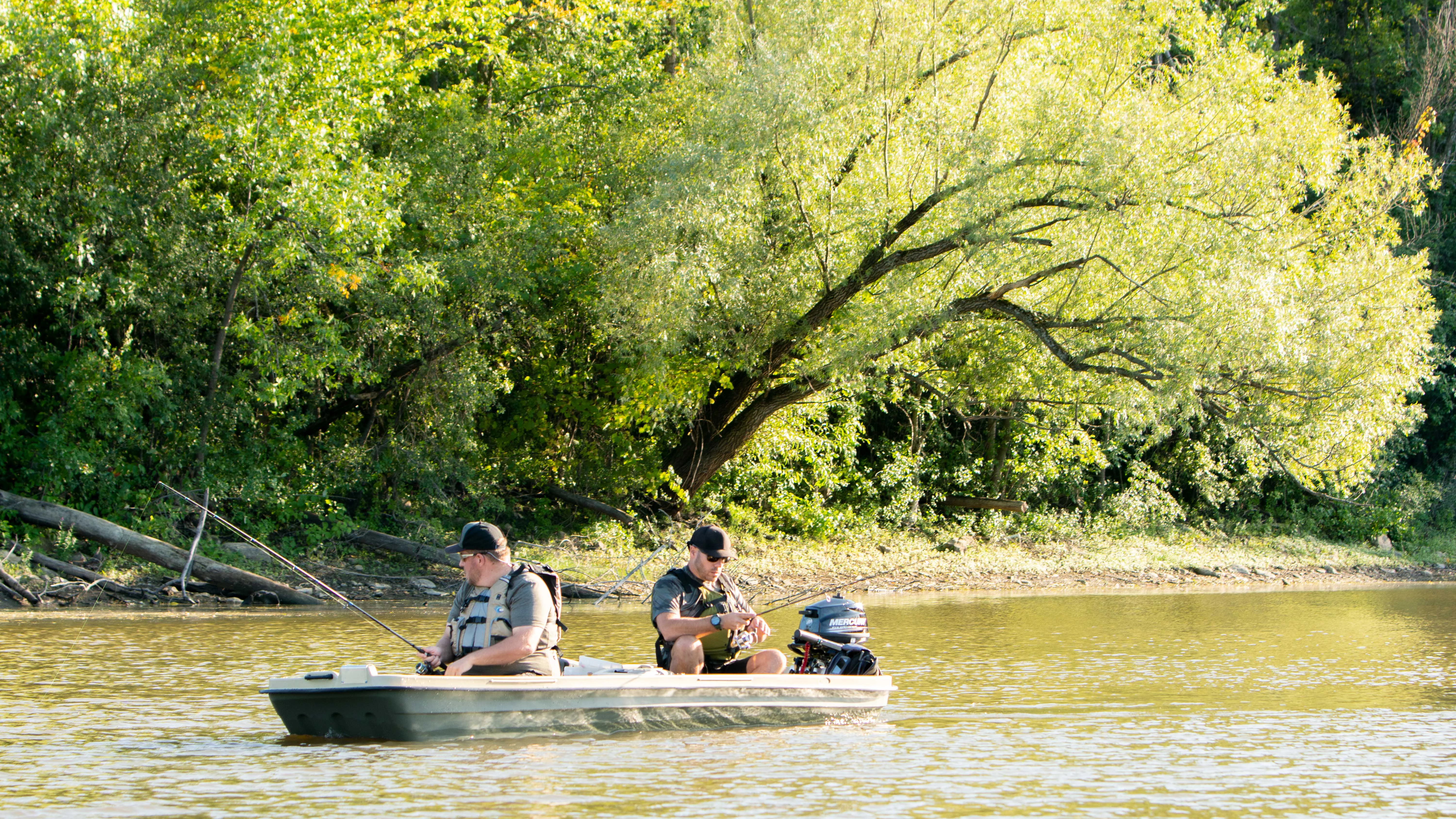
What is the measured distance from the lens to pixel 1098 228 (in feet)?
56.0

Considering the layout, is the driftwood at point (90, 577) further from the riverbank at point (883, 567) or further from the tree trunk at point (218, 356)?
the tree trunk at point (218, 356)

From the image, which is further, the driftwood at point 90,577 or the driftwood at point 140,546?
the driftwood at point 140,546

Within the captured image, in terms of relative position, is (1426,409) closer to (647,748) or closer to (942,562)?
(942,562)

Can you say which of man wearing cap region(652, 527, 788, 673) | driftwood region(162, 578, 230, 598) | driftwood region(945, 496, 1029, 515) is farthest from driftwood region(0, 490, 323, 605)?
driftwood region(945, 496, 1029, 515)

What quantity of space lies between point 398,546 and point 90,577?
418cm

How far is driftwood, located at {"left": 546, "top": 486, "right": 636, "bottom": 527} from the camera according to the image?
21.0 metres

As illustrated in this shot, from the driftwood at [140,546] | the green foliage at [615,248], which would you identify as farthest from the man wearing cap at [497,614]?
the green foliage at [615,248]

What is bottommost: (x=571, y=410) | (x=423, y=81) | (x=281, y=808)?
(x=281, y=808)

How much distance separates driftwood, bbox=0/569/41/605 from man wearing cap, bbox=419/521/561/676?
8471 mm

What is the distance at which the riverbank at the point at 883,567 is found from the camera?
53.0 ft

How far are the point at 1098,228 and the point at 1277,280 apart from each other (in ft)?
8.21

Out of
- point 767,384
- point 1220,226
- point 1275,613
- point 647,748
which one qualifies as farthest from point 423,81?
point 647,748

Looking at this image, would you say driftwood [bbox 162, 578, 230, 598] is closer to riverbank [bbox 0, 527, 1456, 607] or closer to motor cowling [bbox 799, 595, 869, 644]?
riverbank [bbox 0, 527, 1456, 607]

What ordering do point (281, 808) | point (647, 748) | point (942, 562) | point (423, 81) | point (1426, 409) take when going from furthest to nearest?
1. point (1426, 409)
2. point (423, 81)
3. point (942, 562)
4. point (647, 748)
5. point (281, 808)
